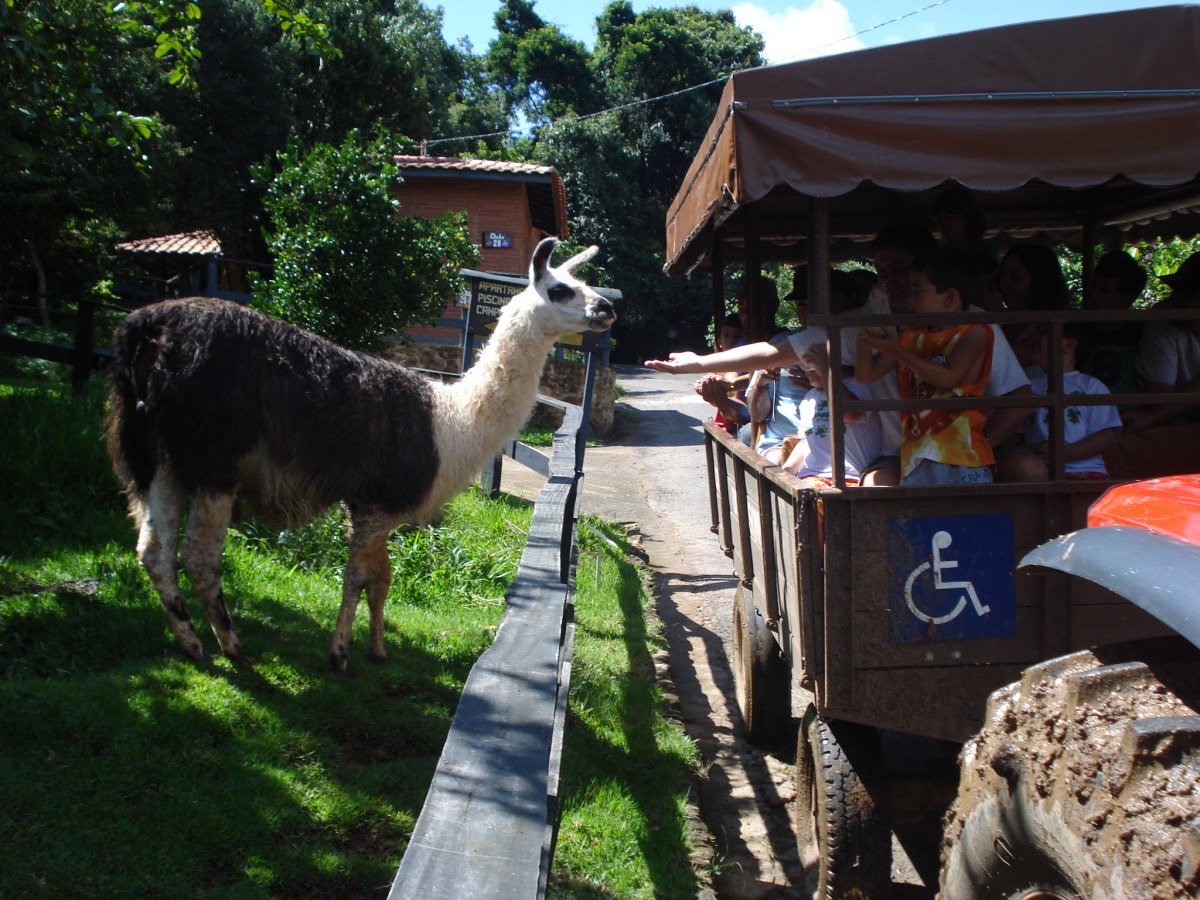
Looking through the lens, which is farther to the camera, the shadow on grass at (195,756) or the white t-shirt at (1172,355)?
the white t-shirt at (1172,355)

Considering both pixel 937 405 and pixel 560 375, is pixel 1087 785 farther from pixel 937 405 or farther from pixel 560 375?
pixel 560 375

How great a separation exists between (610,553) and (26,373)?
866 cm

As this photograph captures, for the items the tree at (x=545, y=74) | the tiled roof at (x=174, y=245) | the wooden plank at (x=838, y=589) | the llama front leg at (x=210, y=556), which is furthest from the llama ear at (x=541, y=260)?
the tree at (x=545, y=74)

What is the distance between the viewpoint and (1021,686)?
7.89ft

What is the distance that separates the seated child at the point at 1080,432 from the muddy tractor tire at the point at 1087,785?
1.18 metres

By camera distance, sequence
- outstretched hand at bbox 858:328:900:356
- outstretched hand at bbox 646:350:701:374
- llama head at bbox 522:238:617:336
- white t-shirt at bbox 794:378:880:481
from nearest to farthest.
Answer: outstretched hand at bbox 858:328:900:356
white t-shirt at bbox 794:378:880:481
outstretched hand at bbox 646:350:701:374
llama head at bbox 522:238:617:336

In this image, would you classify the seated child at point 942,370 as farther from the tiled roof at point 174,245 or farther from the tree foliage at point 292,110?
the tiled roof at point 174,245

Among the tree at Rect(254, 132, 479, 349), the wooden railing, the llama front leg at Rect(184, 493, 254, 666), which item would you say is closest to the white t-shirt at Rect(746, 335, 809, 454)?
the wooden railing

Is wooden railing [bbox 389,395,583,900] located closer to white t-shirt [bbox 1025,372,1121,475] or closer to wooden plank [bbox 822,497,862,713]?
wooden plank [bbox 822,497,862,713]

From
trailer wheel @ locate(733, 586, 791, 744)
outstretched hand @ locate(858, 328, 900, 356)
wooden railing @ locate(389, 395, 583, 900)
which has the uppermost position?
outstretched hand @ locate(858, 328, 900, 356)

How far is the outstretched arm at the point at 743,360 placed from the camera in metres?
3.97

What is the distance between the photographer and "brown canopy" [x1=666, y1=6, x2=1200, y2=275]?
304cm

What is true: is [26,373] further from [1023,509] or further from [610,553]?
[1023,509]

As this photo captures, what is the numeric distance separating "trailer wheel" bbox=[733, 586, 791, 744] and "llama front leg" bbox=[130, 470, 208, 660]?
2707mm
